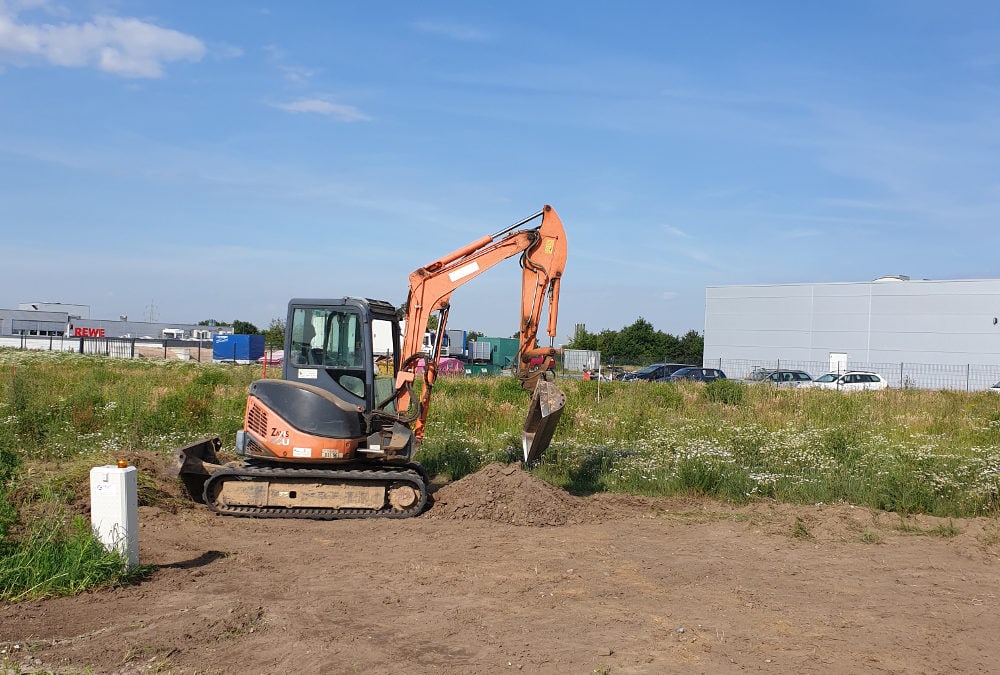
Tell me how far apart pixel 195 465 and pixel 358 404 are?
2.38 meters

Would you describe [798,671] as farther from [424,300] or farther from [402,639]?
[424,300]

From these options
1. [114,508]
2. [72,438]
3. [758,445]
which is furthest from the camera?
[72,438]

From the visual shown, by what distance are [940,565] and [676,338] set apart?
76064mm

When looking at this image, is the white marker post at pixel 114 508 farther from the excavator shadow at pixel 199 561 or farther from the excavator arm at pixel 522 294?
the excavator arm at pixel 522 294

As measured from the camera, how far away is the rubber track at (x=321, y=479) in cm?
1166

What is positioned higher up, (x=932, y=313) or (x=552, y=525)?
(x=932, y=313)

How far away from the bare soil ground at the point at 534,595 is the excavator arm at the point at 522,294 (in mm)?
1269

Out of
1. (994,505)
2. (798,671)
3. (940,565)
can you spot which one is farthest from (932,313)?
(798,671)

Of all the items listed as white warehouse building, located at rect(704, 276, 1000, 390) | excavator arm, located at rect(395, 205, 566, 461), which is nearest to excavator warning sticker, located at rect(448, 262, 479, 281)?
excavator arm, located at rect(395, 205, 566, 461)

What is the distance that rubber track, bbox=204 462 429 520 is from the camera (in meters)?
11.7

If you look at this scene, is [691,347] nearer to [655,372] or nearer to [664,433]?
[655,372]

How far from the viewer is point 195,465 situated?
1209 centimetres

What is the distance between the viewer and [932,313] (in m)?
46.3

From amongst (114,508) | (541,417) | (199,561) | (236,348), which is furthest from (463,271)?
(236,348)
